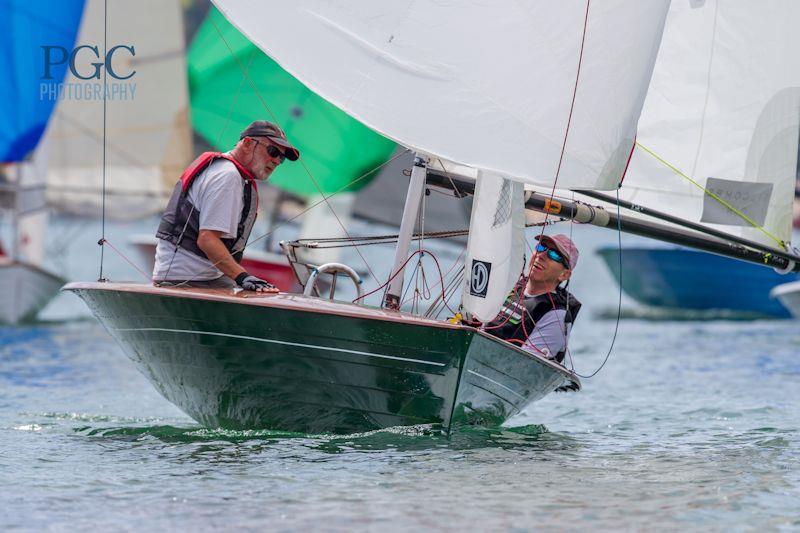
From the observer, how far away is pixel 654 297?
73.9 ft

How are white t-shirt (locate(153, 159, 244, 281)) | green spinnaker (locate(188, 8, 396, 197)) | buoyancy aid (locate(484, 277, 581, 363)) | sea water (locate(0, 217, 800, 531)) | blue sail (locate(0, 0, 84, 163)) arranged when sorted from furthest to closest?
green spinnaker (locate(188, 8, 396, 197)) < blue sail (locate(0, 0, 84, 163)) < buoyancy aid (locate(484, 277, 581, 363)) < white t-shirt (locate(153, 159, 244, 281)) < sea water (locate(0, 217, 800, 531))

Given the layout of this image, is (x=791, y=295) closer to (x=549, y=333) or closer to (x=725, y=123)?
(x=725, y=123)

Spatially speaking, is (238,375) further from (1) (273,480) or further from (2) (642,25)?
(2) (642,25)

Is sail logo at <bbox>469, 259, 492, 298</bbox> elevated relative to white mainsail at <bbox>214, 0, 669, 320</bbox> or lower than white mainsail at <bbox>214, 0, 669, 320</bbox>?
lower

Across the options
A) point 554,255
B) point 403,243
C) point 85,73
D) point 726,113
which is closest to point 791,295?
point 726,113

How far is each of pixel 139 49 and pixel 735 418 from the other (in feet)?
43.8

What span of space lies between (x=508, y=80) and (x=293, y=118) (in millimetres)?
12345

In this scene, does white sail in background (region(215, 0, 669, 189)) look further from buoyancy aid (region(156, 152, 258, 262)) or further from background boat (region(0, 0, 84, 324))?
background boat (region(0, 0, 84, 324))

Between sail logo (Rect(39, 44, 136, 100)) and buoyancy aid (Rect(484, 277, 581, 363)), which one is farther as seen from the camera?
sail logo (Rect(39, 44, 136, 100))

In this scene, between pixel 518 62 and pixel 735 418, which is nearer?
pixel 518 62

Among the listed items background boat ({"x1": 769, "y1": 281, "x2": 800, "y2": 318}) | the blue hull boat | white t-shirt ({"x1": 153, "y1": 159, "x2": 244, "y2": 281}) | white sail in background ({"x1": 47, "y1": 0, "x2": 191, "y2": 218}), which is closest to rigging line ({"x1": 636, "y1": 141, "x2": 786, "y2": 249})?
white t-shirt ({"x1": 153, "y1": 159, "x2": 244, "y2": 281})

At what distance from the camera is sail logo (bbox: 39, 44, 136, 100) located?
16.4 metres

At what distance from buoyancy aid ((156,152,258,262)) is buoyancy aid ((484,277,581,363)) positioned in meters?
1.59

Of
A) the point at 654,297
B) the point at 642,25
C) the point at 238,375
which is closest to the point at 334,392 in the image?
the point at 238,375
